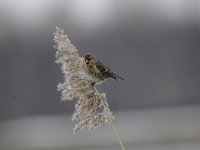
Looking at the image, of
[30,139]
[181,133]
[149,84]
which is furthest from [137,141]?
[149,84]

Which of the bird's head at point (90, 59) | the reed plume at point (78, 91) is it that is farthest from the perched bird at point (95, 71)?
the reed plume at point (78, 91)

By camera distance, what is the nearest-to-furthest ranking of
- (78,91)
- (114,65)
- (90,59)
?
(78,91)
(90,59)
(114,65)

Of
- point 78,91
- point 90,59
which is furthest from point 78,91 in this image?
point 90,59

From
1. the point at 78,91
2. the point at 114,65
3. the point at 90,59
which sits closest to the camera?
the point at 78,91

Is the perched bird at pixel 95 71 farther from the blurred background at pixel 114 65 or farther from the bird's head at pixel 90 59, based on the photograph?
the blurred background at pixel 114 65

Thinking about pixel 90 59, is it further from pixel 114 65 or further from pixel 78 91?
pixel 114 65

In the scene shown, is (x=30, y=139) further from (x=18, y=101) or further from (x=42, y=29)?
(x=42, y=29)

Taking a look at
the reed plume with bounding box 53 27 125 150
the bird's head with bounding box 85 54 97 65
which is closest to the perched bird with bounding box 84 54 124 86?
the bird's head with bounding box 85 54 97 65
